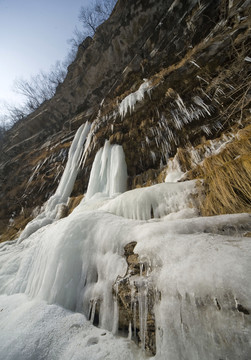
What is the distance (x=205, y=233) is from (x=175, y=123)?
4.44m

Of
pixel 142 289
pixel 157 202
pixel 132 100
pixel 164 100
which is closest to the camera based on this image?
pixel 142 289

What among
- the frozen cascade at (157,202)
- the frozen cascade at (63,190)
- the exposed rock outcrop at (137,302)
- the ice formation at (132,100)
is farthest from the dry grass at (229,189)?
the frozen cascade at (63,190)

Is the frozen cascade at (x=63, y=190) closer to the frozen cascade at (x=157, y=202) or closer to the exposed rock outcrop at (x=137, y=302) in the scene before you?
the frozen cascade at (x=157, y=202)

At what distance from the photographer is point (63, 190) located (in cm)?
632

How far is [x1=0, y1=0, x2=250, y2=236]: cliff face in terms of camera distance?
3512 mm

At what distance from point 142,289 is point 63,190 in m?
5.95

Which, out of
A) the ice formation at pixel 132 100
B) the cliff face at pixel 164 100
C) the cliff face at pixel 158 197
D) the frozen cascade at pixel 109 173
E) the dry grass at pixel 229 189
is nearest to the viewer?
the cliff face at pixel 158 197

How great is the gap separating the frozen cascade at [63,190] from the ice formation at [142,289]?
267cm

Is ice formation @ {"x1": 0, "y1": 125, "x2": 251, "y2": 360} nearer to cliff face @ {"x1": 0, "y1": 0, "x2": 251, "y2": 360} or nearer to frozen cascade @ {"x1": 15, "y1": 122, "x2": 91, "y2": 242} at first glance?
cliff face @ {"x1": 0, "y1": 0, "x2": 251, "y2": 360}

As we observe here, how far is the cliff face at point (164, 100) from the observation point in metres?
3.51

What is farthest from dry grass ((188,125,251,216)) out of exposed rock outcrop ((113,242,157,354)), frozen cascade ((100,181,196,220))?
exposed rock outcrop ((113,242,157,354))

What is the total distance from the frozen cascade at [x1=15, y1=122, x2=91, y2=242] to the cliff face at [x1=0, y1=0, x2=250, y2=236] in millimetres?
469

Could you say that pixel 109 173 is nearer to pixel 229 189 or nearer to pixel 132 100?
pixel 132 100

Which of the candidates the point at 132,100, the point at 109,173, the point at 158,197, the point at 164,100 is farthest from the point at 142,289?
the point at 132,100
